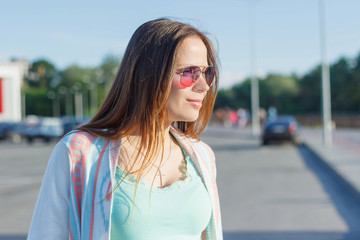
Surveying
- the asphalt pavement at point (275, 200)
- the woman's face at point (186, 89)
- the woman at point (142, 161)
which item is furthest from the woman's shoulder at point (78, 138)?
the asphalt pavement at point (275, 200)

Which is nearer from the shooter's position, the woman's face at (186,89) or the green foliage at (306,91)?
the woman's face at (186,89)

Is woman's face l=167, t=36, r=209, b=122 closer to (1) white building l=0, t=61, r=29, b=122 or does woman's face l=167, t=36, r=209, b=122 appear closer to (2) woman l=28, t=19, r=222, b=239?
(2) woman l=28, t=19, r=222, b=239

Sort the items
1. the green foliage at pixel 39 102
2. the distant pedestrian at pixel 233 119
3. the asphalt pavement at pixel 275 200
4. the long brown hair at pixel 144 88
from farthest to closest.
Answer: the green foliage at pixel 39 102, the distant pedestrian at pixel 233 119, the asphalt pavement at pixel 275 200, the long brown hair at pixel 144 88

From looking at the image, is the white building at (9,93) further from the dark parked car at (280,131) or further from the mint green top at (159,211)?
the mint green top at (159,211)

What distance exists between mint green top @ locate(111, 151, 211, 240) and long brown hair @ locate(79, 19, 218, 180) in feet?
0.37

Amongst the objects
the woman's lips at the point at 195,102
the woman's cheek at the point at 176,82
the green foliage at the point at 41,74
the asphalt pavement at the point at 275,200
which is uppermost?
the green foliage at the point at 41,74

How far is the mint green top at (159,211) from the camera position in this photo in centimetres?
Result: 167

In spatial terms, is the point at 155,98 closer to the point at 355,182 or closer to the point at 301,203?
the point at 301,203

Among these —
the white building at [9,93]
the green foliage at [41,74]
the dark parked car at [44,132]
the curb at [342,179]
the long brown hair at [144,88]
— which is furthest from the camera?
the green foliage at [41,74]

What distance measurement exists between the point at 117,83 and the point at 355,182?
8.41 metres

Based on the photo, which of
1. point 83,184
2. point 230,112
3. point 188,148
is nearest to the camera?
point 83,184

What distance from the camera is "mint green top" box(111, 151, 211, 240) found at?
1.67 metres

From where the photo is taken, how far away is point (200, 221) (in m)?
1.86

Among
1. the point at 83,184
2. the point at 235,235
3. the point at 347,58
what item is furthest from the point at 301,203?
the point at 347,58
